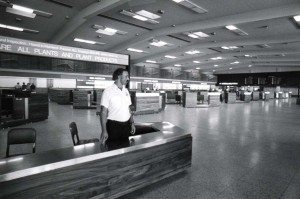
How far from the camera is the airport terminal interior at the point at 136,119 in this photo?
1.99m

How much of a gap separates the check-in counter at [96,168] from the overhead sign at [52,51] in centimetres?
248

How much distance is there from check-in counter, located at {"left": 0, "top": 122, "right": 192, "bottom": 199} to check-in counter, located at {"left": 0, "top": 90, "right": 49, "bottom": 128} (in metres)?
5.68

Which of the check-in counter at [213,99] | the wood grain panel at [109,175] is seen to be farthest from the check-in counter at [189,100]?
the wood grain panel at [109,175]

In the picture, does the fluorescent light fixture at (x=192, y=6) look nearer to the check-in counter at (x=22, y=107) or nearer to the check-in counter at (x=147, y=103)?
the check-in counter at (x=147, y=103)

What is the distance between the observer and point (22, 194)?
1.50m

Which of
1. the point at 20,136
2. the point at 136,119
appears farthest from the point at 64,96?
the point at 20,136

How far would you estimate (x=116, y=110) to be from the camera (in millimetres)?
2557

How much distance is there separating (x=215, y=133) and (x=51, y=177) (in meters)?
4.87

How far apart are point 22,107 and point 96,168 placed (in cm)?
617

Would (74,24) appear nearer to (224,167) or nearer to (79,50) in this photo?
(79,50)

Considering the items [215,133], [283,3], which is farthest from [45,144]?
[283,3]

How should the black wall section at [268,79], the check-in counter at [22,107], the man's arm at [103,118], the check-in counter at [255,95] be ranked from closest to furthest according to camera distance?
the man's arm at [103,118], the check-in counter at [22,107], the check-in counter at [255,95], the black wall section at [268,79]

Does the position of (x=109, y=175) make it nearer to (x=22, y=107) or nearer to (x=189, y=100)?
(x=22, y=107)

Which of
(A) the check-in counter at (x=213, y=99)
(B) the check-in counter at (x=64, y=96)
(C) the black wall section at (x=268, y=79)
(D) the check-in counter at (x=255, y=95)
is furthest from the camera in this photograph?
(C) the black wall section at (x=268, y=79)
